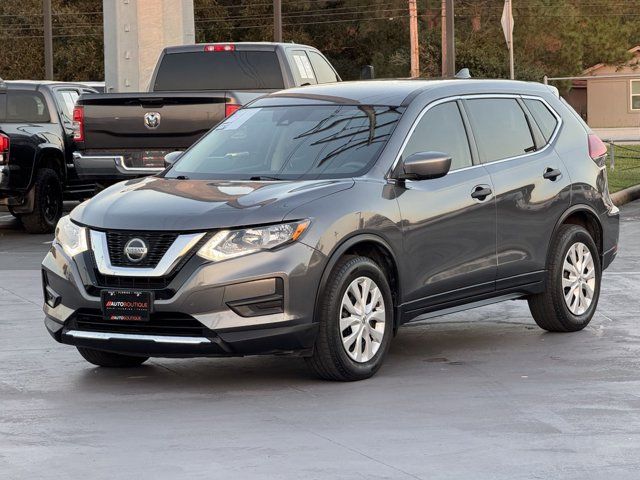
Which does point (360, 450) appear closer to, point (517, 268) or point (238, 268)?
point (238, 268)

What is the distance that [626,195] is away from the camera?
2188 centimetres

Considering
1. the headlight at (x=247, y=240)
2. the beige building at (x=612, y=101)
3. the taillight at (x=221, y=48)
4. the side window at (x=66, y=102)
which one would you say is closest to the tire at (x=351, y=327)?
the headlight at (x=247, y=240)

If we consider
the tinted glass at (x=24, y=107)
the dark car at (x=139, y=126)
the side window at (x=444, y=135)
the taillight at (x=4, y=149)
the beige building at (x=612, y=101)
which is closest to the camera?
the side window at (x=444, y=135)

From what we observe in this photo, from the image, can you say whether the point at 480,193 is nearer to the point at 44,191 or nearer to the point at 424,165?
the point at 424,165

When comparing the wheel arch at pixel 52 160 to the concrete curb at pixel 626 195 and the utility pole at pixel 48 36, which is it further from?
the utility pole at pixel 48 36

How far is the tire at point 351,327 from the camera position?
820cm

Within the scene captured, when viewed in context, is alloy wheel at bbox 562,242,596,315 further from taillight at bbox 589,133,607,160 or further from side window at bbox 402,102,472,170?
side window at bbox 402,102,472,170

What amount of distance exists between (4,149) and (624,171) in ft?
43.2

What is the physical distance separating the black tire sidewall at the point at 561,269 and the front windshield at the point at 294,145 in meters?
1.70

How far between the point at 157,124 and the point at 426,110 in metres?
6.79

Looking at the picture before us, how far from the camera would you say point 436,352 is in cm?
957

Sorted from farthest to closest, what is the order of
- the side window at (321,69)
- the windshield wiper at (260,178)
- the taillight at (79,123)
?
the side window at (321,69)
the taillight at (79,123)
the windshield wiper at (260,178)

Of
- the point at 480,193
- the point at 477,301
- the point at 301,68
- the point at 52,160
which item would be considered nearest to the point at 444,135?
the point at 480,193

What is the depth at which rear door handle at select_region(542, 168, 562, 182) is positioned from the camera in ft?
32.6
